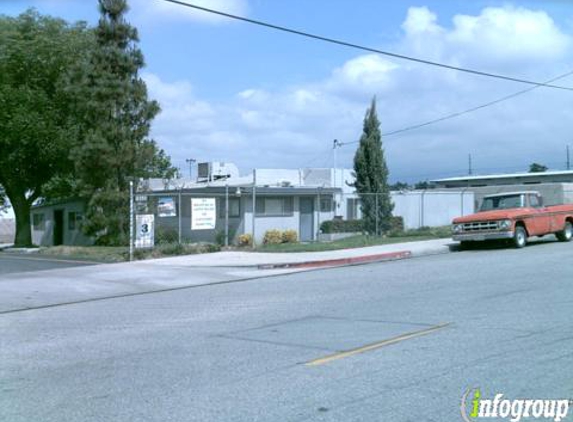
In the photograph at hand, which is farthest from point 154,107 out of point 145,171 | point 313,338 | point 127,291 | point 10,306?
point 313,338

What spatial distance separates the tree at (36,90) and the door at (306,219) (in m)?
11.3

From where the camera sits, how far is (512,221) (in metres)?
20.2

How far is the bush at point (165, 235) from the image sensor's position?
2684 centimetres

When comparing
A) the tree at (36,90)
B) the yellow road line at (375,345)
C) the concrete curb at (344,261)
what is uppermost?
the tree at (36,90)

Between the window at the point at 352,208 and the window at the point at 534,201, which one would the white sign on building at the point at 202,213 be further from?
the window at the point at 352,208

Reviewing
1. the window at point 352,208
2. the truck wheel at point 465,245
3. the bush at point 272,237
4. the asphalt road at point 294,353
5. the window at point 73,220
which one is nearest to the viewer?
the asphalt road at point 294,353

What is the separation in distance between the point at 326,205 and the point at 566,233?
40.7 ft

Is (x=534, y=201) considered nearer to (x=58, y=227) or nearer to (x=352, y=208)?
(x=352, y=208)

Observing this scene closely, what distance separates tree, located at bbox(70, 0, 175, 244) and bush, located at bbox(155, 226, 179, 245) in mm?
1288

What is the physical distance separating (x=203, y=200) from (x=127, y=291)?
8494mm

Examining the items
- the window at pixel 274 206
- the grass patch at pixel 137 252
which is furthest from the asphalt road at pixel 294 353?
the window at pixel 274 206

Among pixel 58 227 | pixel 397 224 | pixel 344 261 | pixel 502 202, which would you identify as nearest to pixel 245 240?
pixel 344 261

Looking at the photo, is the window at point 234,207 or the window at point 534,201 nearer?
the window at point 534,201

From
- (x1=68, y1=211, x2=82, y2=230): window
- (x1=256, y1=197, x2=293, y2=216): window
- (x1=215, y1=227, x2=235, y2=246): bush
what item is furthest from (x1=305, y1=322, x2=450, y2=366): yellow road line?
(x1=68, y1=211, x2=82, y2=230): window
